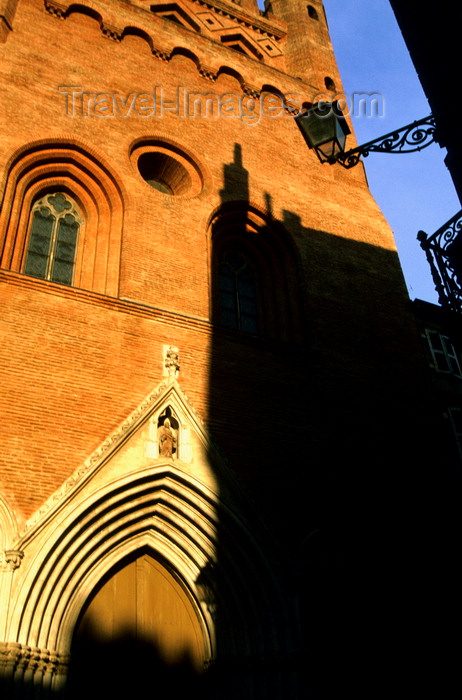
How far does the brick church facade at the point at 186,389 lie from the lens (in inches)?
268

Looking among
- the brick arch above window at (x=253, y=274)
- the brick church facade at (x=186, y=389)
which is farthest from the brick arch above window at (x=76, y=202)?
the brick arch above window at (x=253, y=274)

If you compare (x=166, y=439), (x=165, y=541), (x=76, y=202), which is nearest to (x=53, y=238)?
(x=76, y=202)

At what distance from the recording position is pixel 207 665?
22.8 ft

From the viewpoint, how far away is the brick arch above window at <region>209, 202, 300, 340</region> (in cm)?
1037

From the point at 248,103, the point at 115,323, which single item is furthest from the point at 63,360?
the point at 248,103

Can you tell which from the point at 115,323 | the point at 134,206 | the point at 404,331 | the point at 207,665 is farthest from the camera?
the point at 404,331

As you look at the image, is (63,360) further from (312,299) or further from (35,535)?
(312,299)

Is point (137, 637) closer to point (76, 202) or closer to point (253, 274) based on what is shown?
point (253, 274)

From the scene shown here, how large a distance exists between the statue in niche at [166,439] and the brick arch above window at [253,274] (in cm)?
246

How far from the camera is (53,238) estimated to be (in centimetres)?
956

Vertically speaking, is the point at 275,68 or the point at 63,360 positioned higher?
the point at 275,68

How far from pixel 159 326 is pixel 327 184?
546cm

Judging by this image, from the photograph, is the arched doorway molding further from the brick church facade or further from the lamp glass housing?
the lamp glass housing

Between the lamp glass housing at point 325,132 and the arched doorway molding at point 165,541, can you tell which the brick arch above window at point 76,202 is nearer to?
the arched doorway molding at point 165,541
